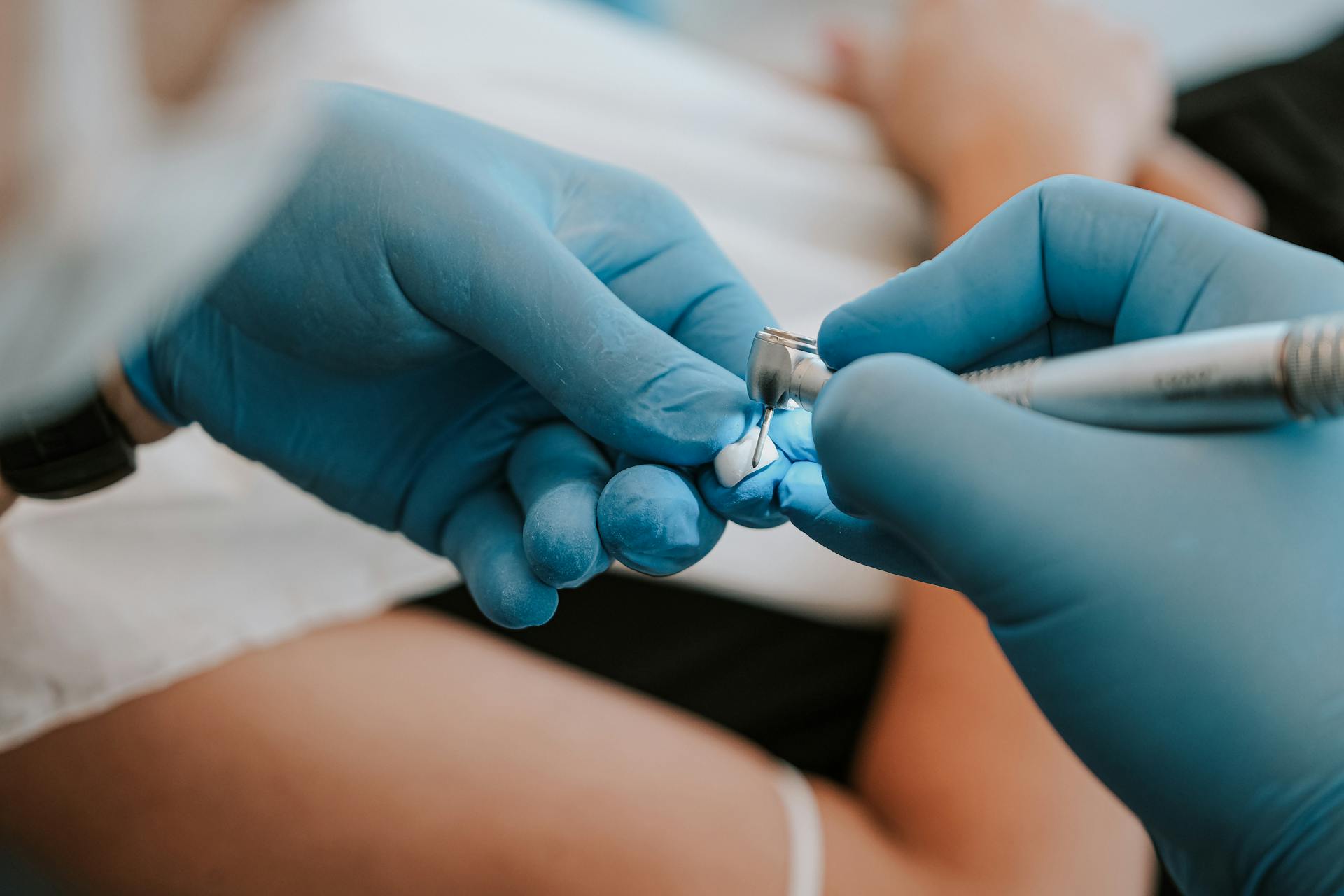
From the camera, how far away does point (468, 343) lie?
0.48m

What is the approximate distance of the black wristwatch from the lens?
0.50 m

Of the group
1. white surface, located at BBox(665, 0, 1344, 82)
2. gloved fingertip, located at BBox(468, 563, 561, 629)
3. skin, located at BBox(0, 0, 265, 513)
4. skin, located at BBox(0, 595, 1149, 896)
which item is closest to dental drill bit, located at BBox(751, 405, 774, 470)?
gloved fingertip, located at BBox(468, 563, 561, 629)

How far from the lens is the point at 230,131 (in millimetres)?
934

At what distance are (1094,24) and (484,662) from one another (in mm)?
1012


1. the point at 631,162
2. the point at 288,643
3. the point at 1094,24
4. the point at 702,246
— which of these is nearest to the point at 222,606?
the point at 288,643

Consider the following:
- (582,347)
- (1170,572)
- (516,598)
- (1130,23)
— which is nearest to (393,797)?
(516,598)

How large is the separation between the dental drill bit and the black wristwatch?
1.25ft

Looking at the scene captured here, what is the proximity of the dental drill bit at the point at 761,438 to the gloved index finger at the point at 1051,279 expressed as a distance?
39mm

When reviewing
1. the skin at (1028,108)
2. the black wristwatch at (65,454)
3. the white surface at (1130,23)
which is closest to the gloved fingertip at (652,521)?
the black wristwatch at (65,454)

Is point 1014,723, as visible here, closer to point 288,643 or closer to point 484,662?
point 484,662

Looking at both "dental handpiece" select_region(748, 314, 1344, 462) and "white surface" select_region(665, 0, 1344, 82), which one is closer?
"dental handpiece" select_region(748, 314, 1344, 462)

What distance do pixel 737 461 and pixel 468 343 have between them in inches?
6.9

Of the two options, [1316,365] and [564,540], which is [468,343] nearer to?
[564,540]

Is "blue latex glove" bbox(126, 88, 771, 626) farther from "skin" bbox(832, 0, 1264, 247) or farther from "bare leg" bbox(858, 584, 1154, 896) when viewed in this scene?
"skin" bbox(832, 0, 1264, 247)
